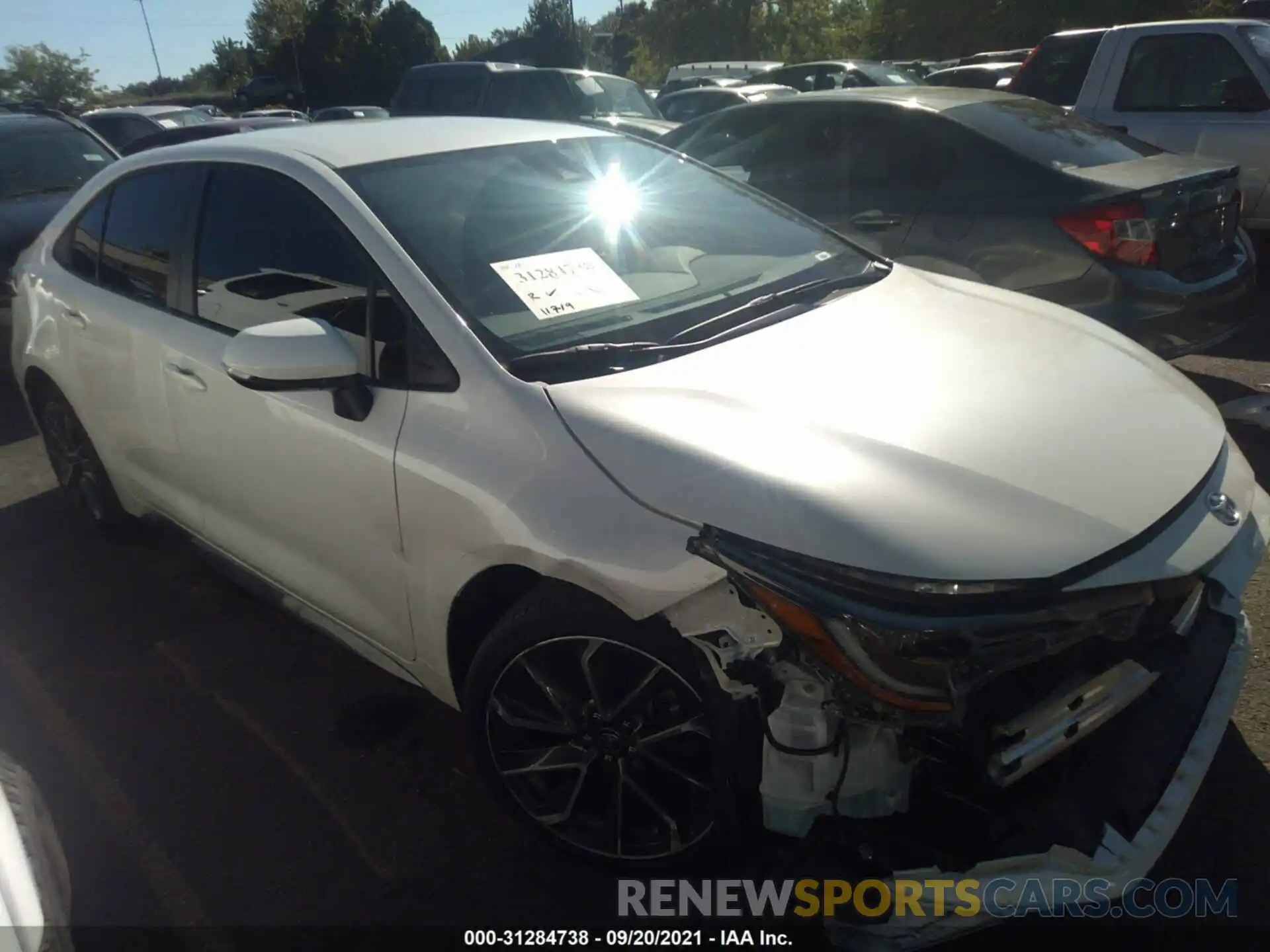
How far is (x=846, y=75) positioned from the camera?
1488 cm

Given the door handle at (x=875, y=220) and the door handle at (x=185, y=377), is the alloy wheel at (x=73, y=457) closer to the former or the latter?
the door handle at (x=185, y=377)

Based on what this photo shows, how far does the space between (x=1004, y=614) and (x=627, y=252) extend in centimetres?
155

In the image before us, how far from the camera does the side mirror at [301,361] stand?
2.35 meters

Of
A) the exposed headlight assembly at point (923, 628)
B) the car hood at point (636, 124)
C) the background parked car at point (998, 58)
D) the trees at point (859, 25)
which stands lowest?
the exposed headlight assembly at point (923, 628)

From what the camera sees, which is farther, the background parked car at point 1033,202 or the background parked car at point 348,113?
the background parked car at point 348,113

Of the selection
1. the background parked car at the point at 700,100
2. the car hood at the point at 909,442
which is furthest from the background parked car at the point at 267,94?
the car hood at the point at 909,442

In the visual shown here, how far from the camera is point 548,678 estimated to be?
2.22 m

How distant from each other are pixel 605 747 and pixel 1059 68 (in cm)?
777

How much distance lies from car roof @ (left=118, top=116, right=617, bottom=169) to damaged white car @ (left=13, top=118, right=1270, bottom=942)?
0.03 meters

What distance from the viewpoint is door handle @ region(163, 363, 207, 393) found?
3.04 m

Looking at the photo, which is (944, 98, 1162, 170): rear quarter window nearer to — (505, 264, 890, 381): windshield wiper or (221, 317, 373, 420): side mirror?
(505, 264, 890, 381): windshield wiper

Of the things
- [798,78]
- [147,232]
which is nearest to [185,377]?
[147,232]

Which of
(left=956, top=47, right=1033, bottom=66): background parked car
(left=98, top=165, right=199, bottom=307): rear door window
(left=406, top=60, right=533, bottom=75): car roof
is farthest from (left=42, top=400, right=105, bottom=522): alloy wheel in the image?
(left=956, top=47, right=1033, bottom=66): background parked car

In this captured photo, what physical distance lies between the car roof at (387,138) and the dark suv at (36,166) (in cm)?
437
